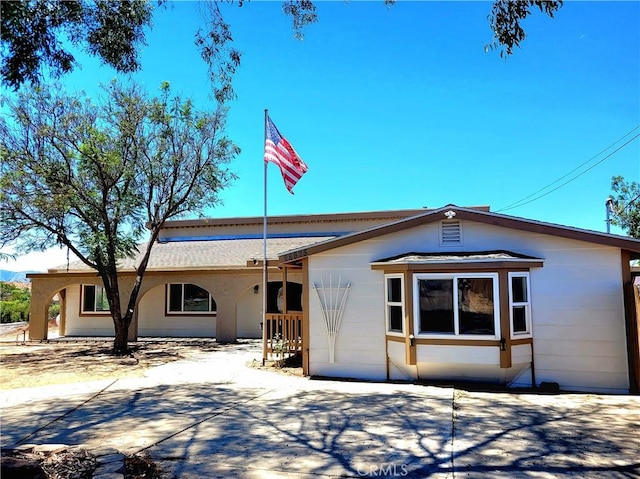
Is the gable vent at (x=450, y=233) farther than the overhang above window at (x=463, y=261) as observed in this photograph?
Yes

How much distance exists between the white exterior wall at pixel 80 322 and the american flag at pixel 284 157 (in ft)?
36.7

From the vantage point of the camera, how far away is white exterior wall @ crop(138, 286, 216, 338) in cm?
1708

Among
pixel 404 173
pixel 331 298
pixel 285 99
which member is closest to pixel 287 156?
pixel 285 99

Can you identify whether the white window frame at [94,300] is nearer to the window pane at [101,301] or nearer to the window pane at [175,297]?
the window pane at [101,301]

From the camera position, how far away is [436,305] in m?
8.26

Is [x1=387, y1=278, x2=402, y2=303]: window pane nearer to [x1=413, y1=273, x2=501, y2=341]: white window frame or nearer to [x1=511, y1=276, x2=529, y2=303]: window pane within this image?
[x1=413, y1=273, x2=501, y2=341]: white window frame

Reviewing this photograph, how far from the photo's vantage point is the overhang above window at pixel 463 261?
25.6 ft

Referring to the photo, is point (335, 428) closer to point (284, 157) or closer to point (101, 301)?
point (284, 157)

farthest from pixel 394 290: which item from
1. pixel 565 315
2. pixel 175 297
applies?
pixel 175 297

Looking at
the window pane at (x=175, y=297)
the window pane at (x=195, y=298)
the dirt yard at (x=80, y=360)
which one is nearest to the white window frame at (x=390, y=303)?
the dirt yard at (x=80, y=360)

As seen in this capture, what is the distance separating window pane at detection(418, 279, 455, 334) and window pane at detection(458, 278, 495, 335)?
0.66ft

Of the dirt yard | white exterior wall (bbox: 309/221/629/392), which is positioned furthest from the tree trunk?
white exterior wall (bbox: 309/221/629/392)

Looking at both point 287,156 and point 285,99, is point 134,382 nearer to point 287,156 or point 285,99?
point 287,156

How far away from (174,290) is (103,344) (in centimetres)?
333
